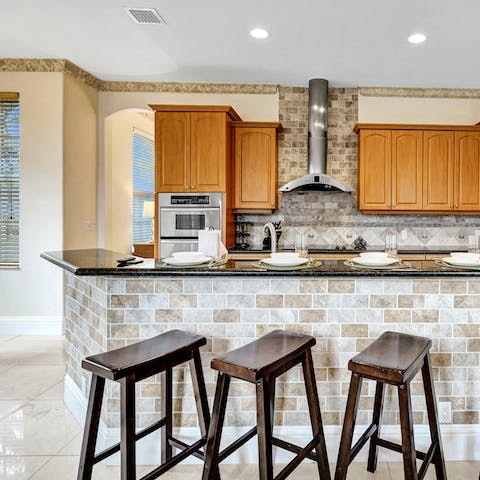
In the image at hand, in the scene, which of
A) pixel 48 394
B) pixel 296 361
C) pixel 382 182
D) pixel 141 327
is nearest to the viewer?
pixel 296 361

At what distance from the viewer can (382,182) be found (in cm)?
454

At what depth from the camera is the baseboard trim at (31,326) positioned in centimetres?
419

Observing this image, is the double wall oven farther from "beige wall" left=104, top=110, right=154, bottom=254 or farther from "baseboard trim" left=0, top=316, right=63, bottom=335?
"baseboard trim" left=0, top=316, right=63, bottom=335

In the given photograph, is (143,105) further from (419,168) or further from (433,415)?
(433,415)

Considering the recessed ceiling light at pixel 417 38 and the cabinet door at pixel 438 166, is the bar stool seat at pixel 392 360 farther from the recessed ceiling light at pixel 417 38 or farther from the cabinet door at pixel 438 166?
the cabinet door at pixel 438 166

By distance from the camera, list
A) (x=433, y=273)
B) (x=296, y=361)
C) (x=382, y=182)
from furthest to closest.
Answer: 1. (x=382, y=182)
2. (x=433, y=273)
3. (x=296, y=361)

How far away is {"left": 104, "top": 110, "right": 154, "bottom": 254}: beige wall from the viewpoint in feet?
16.1

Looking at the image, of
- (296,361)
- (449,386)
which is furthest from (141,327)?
(449,386)

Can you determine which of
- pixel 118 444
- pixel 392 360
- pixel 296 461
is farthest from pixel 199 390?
pixel 392 360

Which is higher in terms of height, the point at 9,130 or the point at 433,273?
the point at 9,130

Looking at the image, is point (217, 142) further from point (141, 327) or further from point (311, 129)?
point (141, 327)

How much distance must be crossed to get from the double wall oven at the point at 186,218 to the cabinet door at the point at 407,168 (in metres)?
2.08

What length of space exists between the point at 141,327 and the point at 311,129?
3.50m

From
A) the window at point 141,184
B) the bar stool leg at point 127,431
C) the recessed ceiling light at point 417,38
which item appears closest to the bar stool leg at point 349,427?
the bar stool leg at point 127,431
